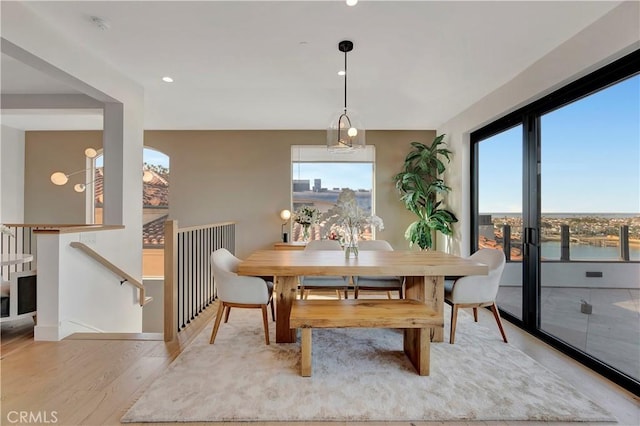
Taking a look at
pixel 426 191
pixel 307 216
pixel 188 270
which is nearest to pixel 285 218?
pixel 307 216

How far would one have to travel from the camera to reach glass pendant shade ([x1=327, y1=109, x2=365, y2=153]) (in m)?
2.93

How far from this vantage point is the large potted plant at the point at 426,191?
15.4 feet

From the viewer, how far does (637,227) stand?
2129mm

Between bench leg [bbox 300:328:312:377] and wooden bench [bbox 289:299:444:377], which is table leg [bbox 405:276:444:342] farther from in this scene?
bench leg [bbox 300:328:312:377]

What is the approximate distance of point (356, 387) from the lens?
2.02 m

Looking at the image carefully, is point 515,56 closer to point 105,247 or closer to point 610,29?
point 610,29

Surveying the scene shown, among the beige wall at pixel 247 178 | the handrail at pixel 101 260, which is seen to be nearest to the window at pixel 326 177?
the beige wall at pixel 247 178

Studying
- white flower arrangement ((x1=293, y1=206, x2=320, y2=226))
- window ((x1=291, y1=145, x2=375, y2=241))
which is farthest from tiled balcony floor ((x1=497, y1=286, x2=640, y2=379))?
white flower arrangement ((x1=293, y1=206, x2=320, y2=226))

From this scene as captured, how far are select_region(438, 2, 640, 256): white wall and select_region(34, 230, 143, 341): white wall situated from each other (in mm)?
4666

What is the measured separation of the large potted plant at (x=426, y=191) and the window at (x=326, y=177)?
0.69 meters

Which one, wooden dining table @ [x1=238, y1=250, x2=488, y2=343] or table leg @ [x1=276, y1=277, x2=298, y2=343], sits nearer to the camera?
wooden dining table @ [x1=238, y1=250, x2=488, y2=343]

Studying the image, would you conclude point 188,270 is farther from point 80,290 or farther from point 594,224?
point 594,224

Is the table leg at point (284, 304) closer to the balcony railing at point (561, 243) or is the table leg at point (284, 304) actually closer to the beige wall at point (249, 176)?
the balcony railing at point (561, 243)

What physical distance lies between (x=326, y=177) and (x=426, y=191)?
1835 mm
